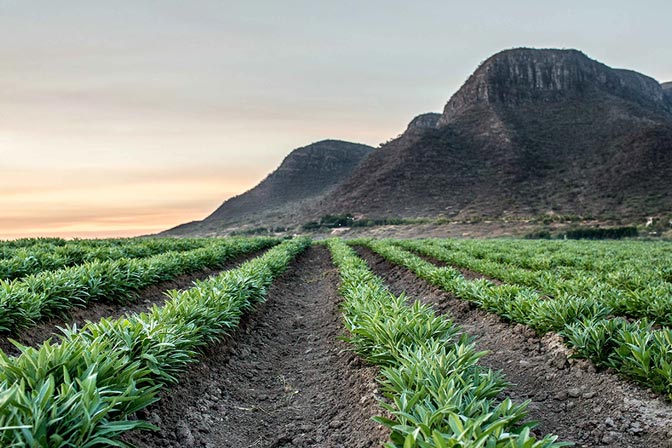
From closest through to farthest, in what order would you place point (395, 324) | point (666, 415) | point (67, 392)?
point (67, 392) < point (666, 415) < point (395, 324)

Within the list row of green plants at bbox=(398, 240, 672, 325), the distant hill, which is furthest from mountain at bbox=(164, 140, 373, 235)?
row of green plants at bbox=(398, 240, 672, 325)

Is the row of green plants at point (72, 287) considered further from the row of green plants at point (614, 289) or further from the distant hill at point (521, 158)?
the distant hill at point (521, 158)

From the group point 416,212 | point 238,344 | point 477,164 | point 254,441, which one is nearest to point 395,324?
point 254,441

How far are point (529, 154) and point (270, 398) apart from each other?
6556cm

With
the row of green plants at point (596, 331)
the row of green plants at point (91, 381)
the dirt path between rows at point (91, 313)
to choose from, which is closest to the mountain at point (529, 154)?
the row of green plants at point (596, 331)

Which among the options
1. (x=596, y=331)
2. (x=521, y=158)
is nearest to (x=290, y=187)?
(x=521, y=158)

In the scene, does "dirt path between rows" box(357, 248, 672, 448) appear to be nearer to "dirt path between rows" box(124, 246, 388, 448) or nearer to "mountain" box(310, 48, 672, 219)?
"dirt path between rows" box(124, 246, 388, 448)

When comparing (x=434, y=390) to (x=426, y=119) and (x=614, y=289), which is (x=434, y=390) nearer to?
(x=614, y=289)

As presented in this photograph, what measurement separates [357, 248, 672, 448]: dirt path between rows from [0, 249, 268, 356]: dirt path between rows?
404cm

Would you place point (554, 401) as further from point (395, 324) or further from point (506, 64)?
point (506, 64)

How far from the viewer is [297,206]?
80.8 m

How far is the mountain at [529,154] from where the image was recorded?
53.3 meters

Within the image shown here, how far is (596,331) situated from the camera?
4414 millimetres

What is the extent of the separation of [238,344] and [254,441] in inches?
94.2
